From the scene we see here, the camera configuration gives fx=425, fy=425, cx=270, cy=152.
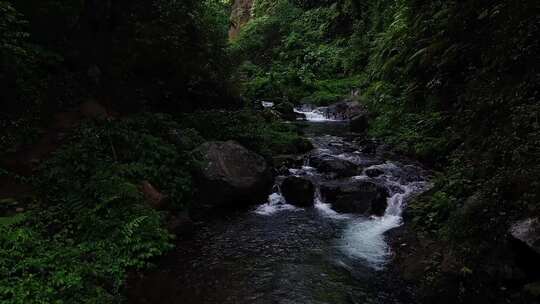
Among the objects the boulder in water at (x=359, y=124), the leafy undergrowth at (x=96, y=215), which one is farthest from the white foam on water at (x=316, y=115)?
the leafy undergrowth at (x=96, y=215)

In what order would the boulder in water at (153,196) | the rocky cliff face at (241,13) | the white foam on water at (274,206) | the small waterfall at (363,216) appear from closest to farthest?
the small waterfall at (363,216)
the boulder in water at (153,196)
the white foam on water at (274,206)
the rocky cliff face at (241,13)

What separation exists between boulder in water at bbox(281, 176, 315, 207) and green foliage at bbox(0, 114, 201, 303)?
264cm

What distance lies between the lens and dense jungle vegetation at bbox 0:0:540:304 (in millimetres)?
6113

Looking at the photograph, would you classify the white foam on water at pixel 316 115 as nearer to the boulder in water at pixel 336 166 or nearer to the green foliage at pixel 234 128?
the green foliage at pixel 234 128

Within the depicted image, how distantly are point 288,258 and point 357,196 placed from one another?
336cm

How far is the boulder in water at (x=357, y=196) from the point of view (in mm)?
10258

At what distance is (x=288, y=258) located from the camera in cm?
804

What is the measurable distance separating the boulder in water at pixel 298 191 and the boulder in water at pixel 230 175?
1.75ft

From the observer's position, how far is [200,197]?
10.4 m

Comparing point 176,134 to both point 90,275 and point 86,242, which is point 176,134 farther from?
point 90,275

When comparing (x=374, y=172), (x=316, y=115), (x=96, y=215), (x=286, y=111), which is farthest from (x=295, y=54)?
(x=96, y=215)

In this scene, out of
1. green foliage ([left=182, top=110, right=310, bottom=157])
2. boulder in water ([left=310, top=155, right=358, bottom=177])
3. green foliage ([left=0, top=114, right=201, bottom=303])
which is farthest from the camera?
green foliage ([left=182, top=110, right=310, bottom=157])

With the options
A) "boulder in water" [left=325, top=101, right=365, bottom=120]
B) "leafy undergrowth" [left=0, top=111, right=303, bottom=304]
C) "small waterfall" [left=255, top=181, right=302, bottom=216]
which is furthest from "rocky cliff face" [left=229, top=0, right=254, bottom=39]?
"small waterfall" [left=255, top=181, right=302, bottom=216]

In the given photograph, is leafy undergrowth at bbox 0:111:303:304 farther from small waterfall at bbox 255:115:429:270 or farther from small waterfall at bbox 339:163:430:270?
small waterfall at bbox 339:163:430:270
